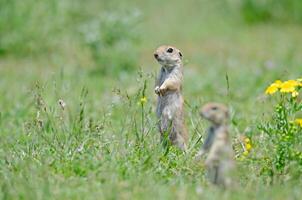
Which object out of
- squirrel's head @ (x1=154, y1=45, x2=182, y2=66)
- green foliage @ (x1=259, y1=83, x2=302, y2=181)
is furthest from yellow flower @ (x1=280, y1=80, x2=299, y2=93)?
squirrel's head @ (x1=154, y1=45, x2=182, y2=66)

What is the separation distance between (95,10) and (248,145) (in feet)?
29.8

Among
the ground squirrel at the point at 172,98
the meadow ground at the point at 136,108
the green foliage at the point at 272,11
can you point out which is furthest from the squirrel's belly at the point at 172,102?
the green foliage at the point at 272,11

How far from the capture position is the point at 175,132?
5.74 m

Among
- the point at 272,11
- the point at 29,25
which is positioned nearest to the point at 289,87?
the point at 29,25

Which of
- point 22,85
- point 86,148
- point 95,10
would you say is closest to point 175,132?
point 86,148

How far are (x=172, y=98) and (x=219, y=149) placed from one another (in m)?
1.36

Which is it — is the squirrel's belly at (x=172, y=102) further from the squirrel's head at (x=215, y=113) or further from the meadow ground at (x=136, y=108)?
the squirrel's head at (x=215, y=113)

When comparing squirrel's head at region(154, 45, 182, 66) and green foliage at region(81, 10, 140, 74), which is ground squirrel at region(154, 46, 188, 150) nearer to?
squirrel's head at region(154, 45, 182, 66)

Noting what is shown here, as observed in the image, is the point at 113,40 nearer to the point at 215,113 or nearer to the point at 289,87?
the point at 289,87

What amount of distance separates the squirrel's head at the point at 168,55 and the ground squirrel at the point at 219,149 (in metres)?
1.30

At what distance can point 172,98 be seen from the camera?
575cm

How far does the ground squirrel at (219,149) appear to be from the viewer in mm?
4434

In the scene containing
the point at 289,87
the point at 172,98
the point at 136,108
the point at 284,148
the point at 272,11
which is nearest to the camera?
the point at 284,148

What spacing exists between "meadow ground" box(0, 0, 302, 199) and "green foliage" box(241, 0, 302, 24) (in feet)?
0.48
